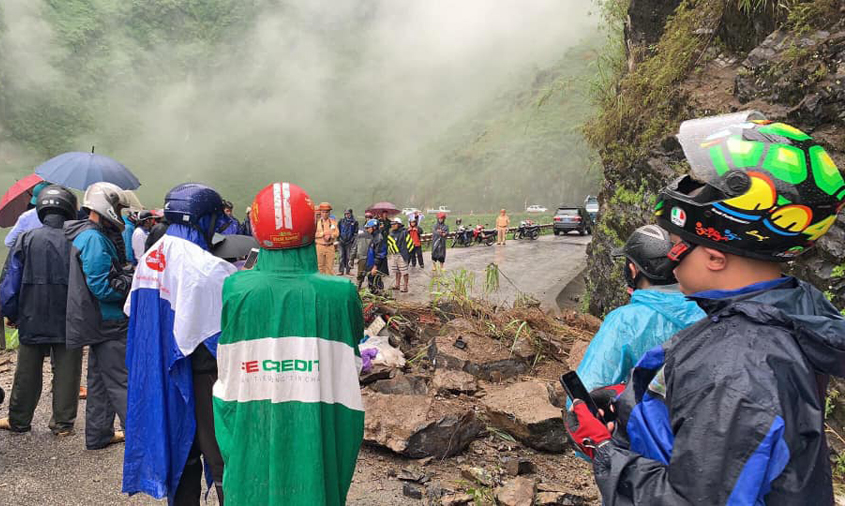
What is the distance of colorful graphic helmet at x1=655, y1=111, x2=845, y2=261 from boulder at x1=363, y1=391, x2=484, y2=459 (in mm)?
3446

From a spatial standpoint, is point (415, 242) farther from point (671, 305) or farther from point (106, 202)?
point (671, 305)

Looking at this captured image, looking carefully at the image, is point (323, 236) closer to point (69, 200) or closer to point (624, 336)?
point (69, 200)

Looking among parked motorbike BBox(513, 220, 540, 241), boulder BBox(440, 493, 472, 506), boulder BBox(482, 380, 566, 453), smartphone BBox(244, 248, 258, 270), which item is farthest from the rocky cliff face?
parked motorbike BBox(513, 220, 540, 241)

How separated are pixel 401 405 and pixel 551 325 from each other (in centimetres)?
316

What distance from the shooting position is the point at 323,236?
40.6 feet

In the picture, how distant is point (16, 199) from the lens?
23.4ft

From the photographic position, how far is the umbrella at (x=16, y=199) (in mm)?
6941

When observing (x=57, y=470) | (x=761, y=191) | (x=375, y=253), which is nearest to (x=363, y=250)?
(x=375, y=253)

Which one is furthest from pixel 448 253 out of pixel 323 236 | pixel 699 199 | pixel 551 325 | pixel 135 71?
pixel 135 71

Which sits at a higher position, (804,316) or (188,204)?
(188,204)

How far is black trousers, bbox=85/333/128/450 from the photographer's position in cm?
434

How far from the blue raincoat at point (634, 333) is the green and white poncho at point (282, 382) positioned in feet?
3.84

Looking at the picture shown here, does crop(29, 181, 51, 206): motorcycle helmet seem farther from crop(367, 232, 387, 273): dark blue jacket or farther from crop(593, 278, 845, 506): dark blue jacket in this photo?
crop(593, 278, 845, 506): dark blue jacket

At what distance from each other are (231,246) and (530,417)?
285 centimetres
